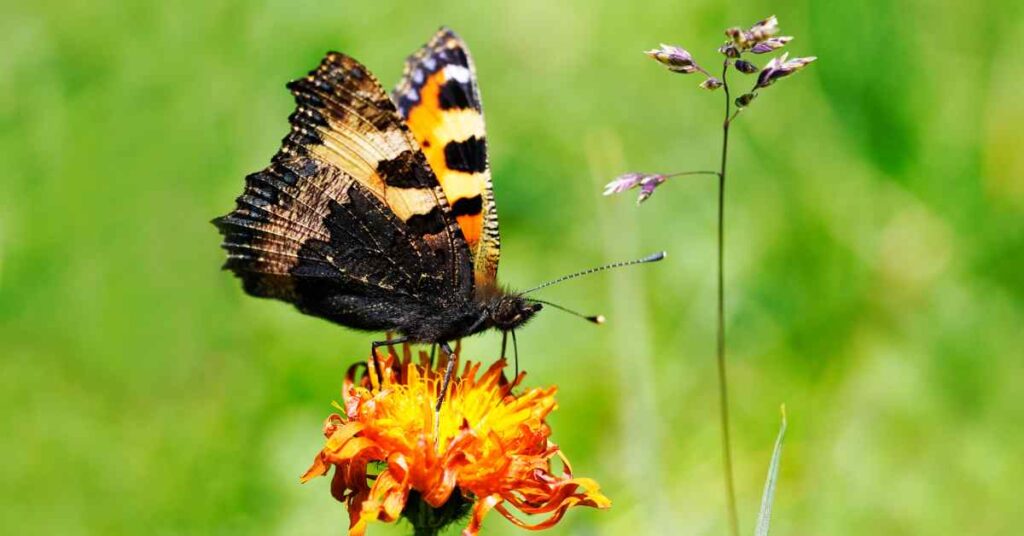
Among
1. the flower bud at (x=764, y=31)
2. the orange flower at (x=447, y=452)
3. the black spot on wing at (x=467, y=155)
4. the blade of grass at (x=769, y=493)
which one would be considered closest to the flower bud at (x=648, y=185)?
the flower bud at (x=764, y=31)

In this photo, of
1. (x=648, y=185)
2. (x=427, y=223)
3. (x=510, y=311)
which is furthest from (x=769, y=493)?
(x=427, y=223)

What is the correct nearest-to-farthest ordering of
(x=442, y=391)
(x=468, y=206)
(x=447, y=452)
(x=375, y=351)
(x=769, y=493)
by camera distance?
(x=769, y=493)
(x=447, y=452)
(x=442, y=391)
(x=375, y=351)
(x=468, y=206)

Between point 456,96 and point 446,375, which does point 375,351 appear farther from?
point 456,96

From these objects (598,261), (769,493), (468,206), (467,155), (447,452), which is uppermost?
(467,155)

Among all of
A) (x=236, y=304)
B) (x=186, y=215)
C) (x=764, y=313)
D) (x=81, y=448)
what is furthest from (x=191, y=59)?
(x=764, y=313)

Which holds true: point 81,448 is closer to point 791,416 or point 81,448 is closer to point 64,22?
point 64,22

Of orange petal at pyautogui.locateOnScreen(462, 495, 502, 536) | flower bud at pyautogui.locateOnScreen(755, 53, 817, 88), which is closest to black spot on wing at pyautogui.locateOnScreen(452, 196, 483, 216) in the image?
orange petal at pyautogui.locateOnScreen(462, 495, 502, 536)

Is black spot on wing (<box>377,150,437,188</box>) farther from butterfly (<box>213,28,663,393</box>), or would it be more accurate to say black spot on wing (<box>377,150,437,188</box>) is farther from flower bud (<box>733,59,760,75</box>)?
flower bud (<box>733,59,760,75</box>)
